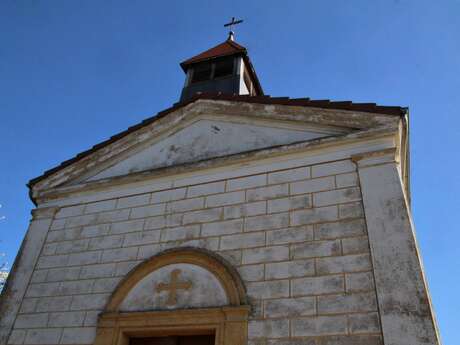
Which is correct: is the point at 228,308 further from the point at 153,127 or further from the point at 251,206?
the point at 153,127

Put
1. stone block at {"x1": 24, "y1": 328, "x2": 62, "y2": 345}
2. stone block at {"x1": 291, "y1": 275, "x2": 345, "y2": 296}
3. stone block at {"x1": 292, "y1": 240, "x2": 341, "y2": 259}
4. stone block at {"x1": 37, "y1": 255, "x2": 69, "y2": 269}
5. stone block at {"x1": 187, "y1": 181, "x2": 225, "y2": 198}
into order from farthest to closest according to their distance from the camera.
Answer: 1. stone block at {"x1": 37, "y1": 255, "x2": 69, "y2": 269}
2. stone block at {"x1": 187, "y1": 181, "x2": 225, "y2": 198}
3. stone block at {"x1": 24, "y1": 328, "x2": 62, "y2": 345}
4. stone block at {"x1": 292, "y1": 240, "x2": 341, "y2": 259}
5. stone block at {"x1": 291, "y1": 275, "x2": 345, "y2": 296}

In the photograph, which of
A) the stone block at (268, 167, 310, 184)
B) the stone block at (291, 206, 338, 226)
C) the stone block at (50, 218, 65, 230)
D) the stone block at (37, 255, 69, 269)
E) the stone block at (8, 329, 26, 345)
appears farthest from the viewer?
the stone block at (50, 218, 65, 230)

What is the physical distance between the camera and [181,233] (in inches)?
242

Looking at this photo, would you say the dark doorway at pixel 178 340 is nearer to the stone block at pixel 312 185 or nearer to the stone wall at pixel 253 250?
the stone wall at pixel 253 250

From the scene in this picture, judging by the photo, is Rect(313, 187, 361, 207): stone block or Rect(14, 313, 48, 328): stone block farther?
Rect(14, 313, 48, 328): stone block

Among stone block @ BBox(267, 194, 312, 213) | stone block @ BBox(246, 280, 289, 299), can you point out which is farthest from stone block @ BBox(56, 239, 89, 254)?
stone block @ BBox(267, 194, 312, 213)

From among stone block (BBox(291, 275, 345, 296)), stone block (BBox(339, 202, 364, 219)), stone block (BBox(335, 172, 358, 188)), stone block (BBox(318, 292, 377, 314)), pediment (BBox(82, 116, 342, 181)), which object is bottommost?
stone block (BBox(318, 292, 377, 314))

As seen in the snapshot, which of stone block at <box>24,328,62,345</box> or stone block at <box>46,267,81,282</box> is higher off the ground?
stone block at <box>46,267,81,282</box>

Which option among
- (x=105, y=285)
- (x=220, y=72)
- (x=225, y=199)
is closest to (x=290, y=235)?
(x=225, y=199)

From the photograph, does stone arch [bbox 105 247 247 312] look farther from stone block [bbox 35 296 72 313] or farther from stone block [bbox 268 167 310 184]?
stone block [bbox 268 167 310 184]

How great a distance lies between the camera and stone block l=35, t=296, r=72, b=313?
20.0 ft

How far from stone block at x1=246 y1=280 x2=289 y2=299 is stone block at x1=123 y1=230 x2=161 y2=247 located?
177 centimetres

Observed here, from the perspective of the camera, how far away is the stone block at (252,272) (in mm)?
5230

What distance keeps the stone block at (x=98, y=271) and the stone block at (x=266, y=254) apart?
212cm
